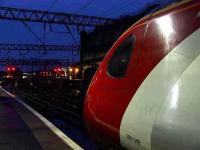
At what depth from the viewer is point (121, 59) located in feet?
18.6

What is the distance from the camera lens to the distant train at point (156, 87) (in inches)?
147

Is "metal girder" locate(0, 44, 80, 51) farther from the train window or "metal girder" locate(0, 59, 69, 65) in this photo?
the train window

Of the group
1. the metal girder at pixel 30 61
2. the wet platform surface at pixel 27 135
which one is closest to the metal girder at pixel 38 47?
the metal girder at pixel 30 61

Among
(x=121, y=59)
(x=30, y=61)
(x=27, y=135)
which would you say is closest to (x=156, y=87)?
(x=121, y=59)

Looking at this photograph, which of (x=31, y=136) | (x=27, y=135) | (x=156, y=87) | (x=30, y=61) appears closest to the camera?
(x=156, y=87)

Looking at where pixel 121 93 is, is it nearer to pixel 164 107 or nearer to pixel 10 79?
pixel 164 107

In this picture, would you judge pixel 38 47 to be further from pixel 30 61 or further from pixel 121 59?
pixel 121 59

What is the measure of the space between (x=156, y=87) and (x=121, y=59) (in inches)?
56.6

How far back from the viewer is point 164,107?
403 centimetres

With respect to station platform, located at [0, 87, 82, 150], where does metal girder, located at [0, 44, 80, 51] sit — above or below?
above

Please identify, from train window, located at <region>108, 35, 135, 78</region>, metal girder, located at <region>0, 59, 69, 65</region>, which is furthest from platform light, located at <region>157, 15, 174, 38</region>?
metal girder, located at <region>0, 59, 69, 65</region>

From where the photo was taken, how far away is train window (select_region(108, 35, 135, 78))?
5.37 meters

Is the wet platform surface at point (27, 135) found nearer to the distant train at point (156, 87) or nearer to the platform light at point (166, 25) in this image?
the distant train at point (156, 87)

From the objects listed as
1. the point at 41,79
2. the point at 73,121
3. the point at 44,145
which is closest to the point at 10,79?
the point at 41,79
